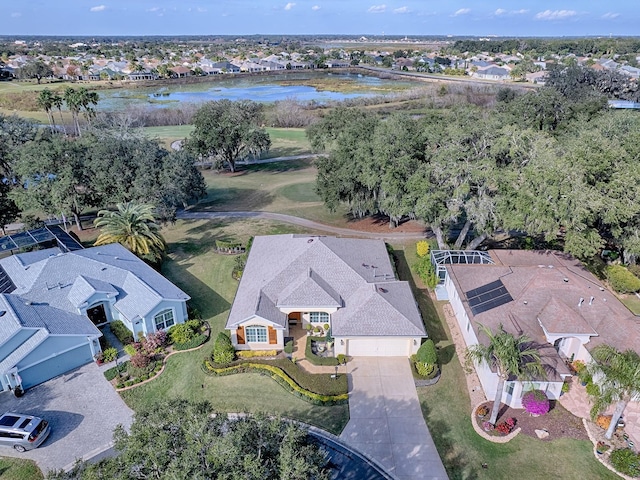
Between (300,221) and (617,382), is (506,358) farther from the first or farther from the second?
(300,221)

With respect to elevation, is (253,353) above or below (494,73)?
below

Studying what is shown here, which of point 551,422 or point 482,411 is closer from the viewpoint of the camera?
point 551,422

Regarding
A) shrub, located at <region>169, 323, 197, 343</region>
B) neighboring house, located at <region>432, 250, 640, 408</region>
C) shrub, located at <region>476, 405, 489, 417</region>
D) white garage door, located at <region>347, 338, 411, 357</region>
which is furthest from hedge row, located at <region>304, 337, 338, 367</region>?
neighboring house, located at <region>432, 250, 640, 408</region>

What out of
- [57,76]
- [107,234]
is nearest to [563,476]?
[107,234]

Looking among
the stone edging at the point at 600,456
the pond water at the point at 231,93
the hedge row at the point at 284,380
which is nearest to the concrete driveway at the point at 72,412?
the hedge row at the point at 284,380

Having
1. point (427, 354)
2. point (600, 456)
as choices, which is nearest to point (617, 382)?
point (600, 456)

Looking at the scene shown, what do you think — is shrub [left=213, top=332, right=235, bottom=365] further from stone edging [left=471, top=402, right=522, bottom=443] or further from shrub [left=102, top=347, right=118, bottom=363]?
stone edging [left=471, top=402, right=522, bottom=443]

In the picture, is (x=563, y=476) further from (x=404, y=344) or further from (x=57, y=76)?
(x=57, y=76)
